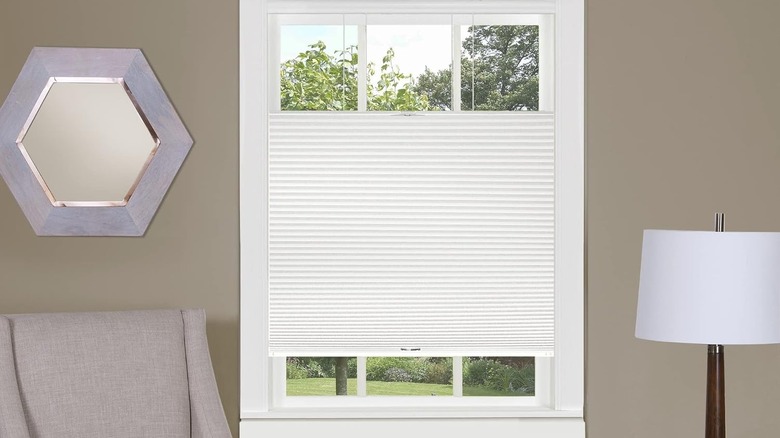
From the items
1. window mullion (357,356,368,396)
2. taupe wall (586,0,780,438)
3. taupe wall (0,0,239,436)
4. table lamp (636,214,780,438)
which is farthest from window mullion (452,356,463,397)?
table lamp (636,214,780,438)

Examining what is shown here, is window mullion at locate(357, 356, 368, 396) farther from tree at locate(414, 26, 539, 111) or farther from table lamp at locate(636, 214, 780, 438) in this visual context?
table lamp at locate(636, 214, 780, 438)

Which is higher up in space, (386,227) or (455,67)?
(455,67)

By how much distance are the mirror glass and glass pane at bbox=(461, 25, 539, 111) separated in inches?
44.4

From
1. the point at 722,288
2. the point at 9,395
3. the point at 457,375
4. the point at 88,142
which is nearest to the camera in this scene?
the point at 722,288

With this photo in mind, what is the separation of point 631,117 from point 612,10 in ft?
1.23

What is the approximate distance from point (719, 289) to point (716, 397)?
28 cm

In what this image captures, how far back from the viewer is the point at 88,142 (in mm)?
2838

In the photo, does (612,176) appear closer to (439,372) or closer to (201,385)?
(439,372)

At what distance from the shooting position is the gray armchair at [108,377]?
233 cm

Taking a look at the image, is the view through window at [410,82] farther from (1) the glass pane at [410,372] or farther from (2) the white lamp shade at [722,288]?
(2) the white lamp shade at [722,288]

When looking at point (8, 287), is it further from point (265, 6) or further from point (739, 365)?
point (739, 365)

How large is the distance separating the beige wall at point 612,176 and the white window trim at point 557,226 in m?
0.04

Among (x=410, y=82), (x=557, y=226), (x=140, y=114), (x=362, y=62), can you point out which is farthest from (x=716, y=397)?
(x=140, y=114)

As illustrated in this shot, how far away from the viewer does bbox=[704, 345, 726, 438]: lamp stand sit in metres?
2.02
